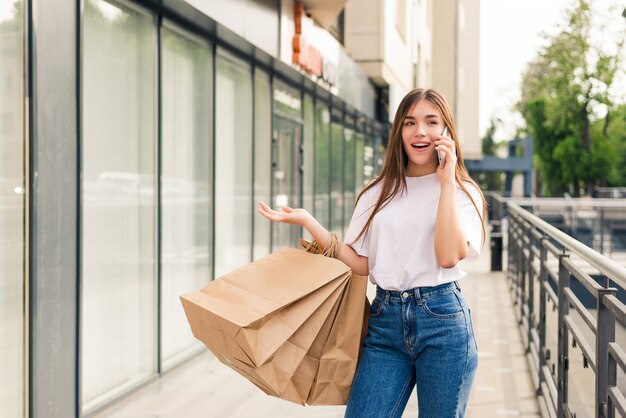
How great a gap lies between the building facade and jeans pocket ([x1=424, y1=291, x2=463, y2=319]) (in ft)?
8.34

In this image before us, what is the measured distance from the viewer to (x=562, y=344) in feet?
16.0

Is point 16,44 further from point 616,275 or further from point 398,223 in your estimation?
point 616,275

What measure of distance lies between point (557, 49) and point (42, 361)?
162ft

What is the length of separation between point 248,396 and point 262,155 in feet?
13.7

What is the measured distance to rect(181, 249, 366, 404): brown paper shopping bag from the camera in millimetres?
2617

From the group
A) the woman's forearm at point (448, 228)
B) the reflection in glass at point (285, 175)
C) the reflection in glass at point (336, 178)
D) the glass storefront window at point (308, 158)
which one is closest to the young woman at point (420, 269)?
the woman's forearm at point (448, 228)

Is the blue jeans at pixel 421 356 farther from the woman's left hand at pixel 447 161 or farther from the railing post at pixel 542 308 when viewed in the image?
the railing post at pixel 542 308

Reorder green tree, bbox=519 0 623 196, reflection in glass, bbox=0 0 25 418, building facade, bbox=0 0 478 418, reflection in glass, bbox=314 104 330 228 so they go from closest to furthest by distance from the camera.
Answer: reflection in glass, bbox=0 0 25 418 → building facade, bbox=0 0 478 418 → reflection in glass, bbox=314 104 330 228 → green tree, bbox=519 0 623 196

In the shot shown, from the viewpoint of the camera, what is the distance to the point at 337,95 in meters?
13.6

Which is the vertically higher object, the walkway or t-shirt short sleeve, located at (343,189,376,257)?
t-shirt short sleeve, located at (343,189,376,257)

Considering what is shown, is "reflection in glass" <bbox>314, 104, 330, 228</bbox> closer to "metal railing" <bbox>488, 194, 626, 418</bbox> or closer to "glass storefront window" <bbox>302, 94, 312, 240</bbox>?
"glass storefront window" <bbox>302, 94, 312, 240</bbox>

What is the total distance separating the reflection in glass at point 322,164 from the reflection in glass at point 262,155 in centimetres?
335

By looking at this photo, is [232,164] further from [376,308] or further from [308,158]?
[376,308]

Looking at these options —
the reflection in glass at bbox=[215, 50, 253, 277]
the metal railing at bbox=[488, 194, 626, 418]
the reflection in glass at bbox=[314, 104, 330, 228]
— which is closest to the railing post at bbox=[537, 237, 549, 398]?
the metal railing at bbox=[488, 194, 626, 418]
